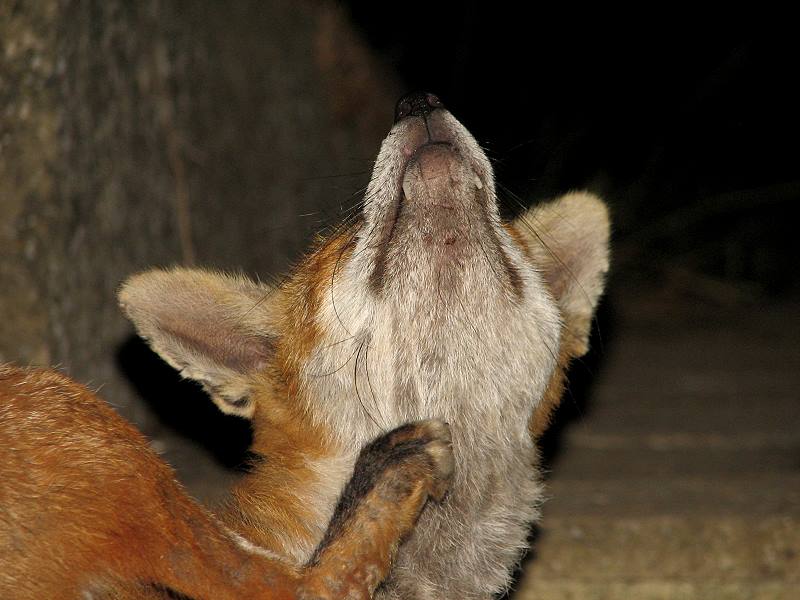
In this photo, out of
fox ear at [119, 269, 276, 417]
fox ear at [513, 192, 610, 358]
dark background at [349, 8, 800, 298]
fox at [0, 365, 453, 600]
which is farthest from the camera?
dark background at [349, 8, 800, 298]

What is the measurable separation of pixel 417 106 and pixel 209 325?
125 cm

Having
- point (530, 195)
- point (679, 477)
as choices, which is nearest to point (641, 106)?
point (530, 195)

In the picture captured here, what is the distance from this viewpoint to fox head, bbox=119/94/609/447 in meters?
3.46

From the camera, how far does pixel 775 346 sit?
7.44 meters

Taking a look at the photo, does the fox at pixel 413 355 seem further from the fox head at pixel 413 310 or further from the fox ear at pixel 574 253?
the fox ear at pixel 574 253

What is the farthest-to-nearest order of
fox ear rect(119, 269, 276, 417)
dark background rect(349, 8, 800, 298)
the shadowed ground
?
dark background rect(349, 8, 800, 298)
the shadowed ground
fox ear rect(119, 269, 276, 417)

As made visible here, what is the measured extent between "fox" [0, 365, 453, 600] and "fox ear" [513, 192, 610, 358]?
1.10 metres

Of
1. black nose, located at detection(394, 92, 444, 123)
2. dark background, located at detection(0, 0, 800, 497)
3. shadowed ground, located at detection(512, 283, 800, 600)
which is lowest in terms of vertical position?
shadowed ground, located at detection(512, 283, 800, 600)

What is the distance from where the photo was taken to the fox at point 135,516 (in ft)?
8.85

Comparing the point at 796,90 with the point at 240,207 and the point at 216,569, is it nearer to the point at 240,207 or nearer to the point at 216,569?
the point at 240,207

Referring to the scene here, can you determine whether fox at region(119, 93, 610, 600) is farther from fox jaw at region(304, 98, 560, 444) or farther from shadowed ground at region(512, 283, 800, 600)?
shadowed ground at region(512, 283, 800, 600)

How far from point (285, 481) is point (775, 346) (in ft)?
16.7

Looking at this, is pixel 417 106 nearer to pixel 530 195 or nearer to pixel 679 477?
pixel 679 477

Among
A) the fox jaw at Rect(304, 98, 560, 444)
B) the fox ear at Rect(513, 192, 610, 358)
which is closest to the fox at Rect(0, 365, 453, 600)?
the fox jaw at Rect(304, 98, 560, 444)
